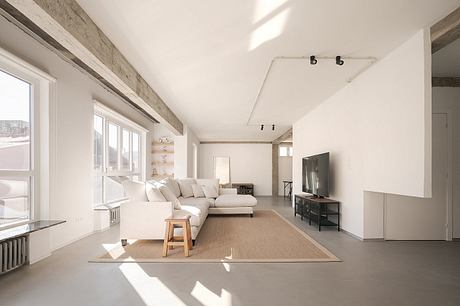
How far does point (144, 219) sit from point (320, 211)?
10.1ft

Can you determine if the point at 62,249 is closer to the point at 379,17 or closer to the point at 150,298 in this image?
the point at 150,298

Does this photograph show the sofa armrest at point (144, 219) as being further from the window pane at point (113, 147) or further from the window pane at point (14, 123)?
the window pane at point (113, 147)

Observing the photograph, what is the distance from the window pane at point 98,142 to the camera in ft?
18.4

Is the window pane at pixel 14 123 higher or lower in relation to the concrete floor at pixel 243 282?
higher

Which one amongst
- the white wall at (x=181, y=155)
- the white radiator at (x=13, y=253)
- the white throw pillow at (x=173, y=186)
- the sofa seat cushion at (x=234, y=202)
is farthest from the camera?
Answer: the white wall at (x=181, y=155)

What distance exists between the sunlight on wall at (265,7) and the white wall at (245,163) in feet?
34.1

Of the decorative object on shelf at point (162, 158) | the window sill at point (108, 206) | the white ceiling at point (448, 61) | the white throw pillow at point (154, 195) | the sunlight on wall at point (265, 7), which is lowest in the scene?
the window sill at point (108, 206)

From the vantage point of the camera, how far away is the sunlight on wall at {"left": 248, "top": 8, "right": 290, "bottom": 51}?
109 inches

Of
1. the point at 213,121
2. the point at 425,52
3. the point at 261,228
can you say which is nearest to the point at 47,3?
the point at 425,52

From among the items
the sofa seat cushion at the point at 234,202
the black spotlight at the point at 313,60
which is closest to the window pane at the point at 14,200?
the black spotlight at the point at 313,60

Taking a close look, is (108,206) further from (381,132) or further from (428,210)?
(428,210)

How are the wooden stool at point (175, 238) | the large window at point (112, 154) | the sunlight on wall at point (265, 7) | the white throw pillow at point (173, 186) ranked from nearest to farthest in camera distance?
1. the sunlight on wall at point (265, 7)
2. the wooden stool at point (175, 238)
3. the large window at point (112, 154)
4. the white throw pillow at point (173, 186)

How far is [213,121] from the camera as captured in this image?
8.27m

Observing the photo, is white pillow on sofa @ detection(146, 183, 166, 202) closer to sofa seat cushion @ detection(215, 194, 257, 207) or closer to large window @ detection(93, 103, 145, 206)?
large window @ detection(93, 103, 145, 206)
